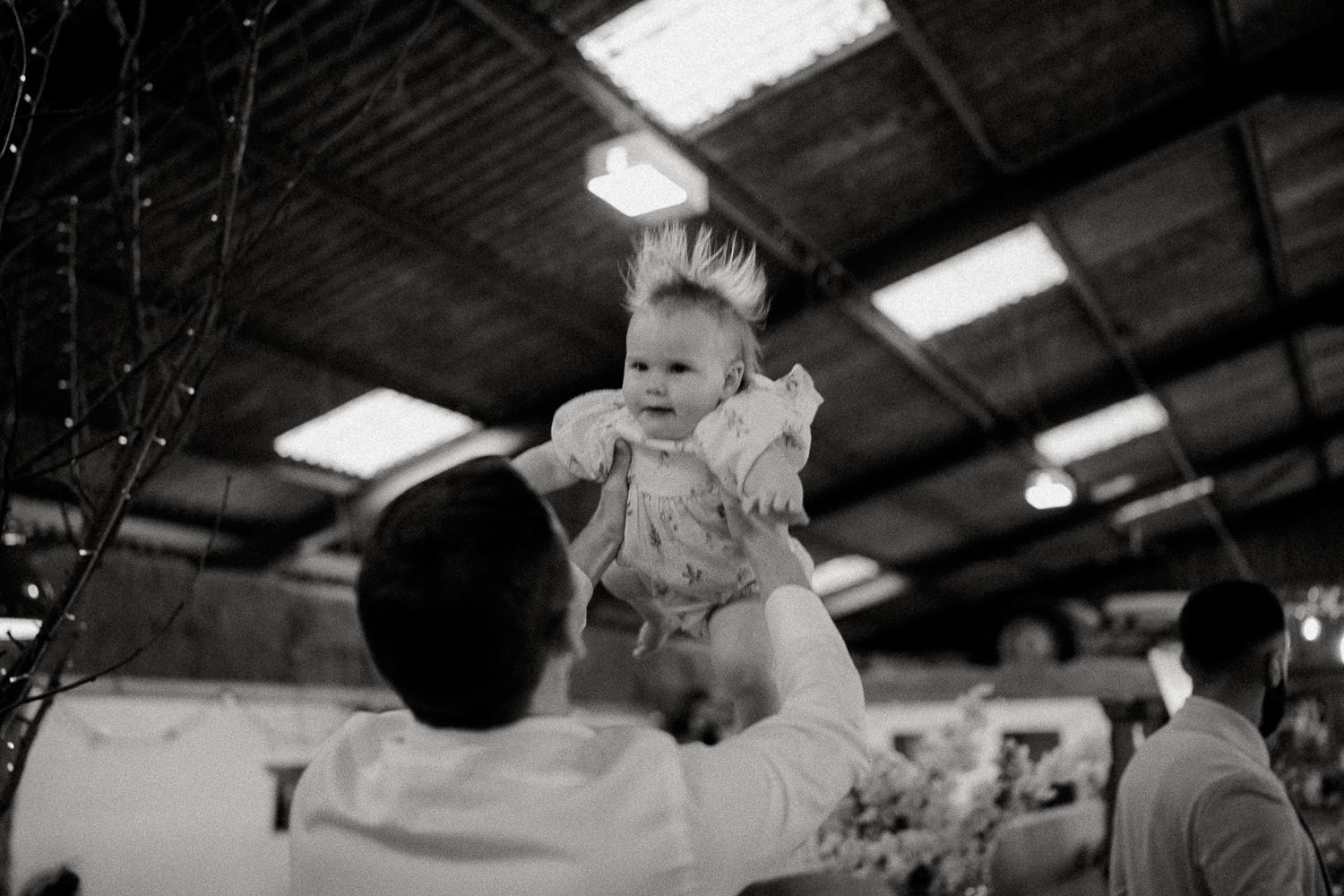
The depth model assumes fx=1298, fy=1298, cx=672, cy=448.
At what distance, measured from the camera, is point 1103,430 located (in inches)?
431

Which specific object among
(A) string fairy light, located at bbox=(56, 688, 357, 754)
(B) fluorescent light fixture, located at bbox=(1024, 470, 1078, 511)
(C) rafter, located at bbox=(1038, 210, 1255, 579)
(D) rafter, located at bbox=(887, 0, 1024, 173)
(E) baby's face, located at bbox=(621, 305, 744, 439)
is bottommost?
(E) baby's face, located at bbox=(621, 305, 744, 439)

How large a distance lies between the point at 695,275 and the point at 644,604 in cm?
38

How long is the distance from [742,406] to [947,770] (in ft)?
6.63

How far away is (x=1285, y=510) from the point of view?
47.8 feet

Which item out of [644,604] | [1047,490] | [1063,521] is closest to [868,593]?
[1063,521]

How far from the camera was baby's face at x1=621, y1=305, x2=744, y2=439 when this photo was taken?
1369 millimetres

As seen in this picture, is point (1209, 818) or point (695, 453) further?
point (1209, 818)

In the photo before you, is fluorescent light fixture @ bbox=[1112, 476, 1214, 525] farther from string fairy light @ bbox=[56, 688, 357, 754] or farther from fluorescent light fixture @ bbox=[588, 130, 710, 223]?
fluorescent light fixture @ bbox=[588, 130, 710, 223]

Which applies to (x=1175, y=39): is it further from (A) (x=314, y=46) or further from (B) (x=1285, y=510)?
(B) (x=1285, y=510)

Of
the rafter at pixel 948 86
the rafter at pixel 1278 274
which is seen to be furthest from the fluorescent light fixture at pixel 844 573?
the rafter at pixel 948 86

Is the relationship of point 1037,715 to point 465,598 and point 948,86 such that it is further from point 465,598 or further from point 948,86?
point 465,598

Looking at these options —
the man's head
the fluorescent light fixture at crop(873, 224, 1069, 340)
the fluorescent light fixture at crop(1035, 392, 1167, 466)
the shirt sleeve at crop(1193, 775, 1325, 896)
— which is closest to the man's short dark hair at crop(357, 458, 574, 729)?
the shirt sleeve at crop(1193, 775, 1325, 896)

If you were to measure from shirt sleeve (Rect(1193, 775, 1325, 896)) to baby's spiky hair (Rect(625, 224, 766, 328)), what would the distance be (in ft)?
3.95

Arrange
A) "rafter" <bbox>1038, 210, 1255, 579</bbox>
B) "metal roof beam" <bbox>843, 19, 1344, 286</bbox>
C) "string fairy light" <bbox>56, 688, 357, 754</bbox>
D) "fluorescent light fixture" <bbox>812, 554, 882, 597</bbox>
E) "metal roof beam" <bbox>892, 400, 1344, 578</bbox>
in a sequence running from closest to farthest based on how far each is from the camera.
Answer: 1. "metal roof beam" <bbox>843, 19, 1344, 286</bbox>
2. "string fairy light" <bbox>56, 688, 357, 754</bbox>
3. "rafter" <bbox>1038, 210, 1255, 579</bbox>
4. "metal roof beam" <bbox>892, 400, 1344, 578</bbox>
5. "fluorescent light fixture" <bbox>812, 554, 882, 597</bbox>
